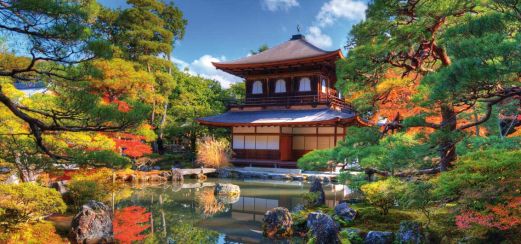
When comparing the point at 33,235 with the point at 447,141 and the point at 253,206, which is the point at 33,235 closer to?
the point at 253,206

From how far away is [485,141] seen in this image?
495 centimetres

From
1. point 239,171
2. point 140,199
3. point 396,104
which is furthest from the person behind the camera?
point 239,171

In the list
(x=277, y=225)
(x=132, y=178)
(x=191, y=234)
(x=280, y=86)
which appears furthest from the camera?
(x=280, y=86)

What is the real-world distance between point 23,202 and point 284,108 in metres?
13.6

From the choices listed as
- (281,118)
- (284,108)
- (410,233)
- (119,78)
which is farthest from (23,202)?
(284,108)

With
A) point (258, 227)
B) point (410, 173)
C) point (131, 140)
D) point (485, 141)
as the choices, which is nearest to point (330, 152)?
point (410, 173)

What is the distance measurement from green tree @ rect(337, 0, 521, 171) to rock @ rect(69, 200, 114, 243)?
491cm

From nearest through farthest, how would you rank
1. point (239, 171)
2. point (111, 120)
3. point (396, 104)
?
point (111, 120)
point (396, 104)
point (239, 171)

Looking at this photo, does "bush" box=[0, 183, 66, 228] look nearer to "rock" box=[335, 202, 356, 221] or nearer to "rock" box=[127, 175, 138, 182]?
"rock" box=[335, 202, 356, 221]

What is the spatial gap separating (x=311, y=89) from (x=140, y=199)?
1047cm

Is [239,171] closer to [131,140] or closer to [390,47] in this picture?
[131,140]

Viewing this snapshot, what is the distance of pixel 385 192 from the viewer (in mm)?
6012

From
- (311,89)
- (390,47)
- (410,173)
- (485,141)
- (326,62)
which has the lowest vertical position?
(410,173)

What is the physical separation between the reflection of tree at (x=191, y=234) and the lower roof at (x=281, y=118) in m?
Result: 8.81
